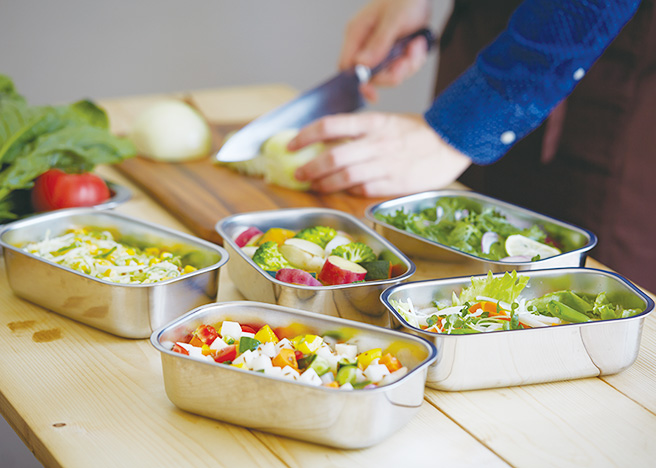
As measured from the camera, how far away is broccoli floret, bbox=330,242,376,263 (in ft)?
4.44

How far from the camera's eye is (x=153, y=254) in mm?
1421

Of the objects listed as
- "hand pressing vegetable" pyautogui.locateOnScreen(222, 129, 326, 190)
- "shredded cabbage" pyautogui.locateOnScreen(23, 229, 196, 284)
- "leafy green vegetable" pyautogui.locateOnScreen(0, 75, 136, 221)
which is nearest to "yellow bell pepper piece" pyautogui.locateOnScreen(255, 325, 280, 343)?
"shredded cabbage" pyautogui.locateOnScreen(23, 229, 196, 284)

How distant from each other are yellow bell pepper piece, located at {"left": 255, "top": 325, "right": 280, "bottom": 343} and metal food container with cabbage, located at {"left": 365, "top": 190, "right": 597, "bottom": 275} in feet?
1.48

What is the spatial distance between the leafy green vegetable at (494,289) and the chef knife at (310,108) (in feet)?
3.19

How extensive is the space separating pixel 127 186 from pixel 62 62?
2229 mm

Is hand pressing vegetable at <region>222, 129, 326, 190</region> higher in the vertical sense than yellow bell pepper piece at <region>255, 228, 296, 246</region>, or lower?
higher

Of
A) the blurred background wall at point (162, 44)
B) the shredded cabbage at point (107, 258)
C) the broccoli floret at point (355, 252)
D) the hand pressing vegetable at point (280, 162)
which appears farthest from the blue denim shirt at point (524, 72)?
the blurred background wall at point (162, 44)

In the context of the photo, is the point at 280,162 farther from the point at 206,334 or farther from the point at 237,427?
the point at 237,427

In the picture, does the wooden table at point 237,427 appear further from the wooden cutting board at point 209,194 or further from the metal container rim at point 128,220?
the wooden cutting board at point 209,194

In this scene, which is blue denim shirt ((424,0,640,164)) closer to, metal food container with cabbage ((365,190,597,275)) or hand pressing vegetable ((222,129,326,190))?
metal food container with cabbage ((365,190,597,275))

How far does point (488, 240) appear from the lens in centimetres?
148

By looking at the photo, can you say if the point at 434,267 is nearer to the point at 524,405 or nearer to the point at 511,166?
the point at 524,405

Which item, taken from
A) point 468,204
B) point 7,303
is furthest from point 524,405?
point 7,303

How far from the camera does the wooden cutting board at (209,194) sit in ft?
5.83
